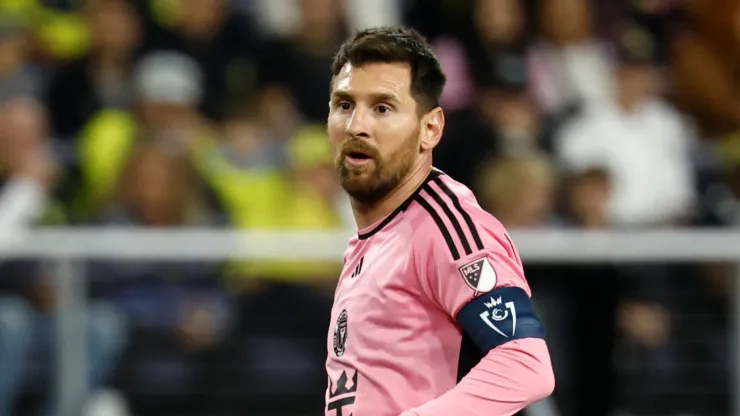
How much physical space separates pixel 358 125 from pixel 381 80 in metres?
0.11

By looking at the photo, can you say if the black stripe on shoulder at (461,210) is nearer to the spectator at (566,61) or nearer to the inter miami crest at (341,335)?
the inter miami crest at (341,335)

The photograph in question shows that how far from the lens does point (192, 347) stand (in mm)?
5805

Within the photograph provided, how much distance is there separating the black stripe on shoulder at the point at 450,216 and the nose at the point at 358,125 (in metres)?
0.19

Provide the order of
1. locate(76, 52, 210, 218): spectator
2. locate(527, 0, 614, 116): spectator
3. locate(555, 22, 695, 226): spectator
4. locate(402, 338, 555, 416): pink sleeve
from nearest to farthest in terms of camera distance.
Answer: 1. locate(402, 338, 555, 416): pink sleeve
2. locate(76, 52, 210, 218): spectator
3. locate(555, 22, 695, 226): spectator
4. locate(527, 0, 614, 116): spectator

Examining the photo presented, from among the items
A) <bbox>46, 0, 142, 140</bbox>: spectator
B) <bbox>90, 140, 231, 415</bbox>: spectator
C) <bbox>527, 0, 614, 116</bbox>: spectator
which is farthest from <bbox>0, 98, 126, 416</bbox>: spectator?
<bbox>527, 0, 614, 116</bbox>: spectator

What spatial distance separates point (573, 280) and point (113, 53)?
9.62 feet

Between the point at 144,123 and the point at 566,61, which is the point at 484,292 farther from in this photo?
the point at 566,61

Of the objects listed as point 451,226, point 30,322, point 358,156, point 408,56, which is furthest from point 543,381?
point 30,322

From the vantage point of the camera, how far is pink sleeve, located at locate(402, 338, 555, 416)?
2.34 metres

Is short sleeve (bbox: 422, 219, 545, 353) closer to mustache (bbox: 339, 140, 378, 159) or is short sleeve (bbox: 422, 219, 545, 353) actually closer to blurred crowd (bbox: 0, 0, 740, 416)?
mustache (bbox: 339, 140, 378, 159)

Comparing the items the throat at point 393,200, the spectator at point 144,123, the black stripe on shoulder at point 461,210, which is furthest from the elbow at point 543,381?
the spectator at point 144,123

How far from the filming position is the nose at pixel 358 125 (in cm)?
255

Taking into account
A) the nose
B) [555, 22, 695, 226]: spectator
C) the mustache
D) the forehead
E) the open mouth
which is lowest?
the open mouth

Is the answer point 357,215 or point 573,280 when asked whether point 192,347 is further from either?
point 357,215
